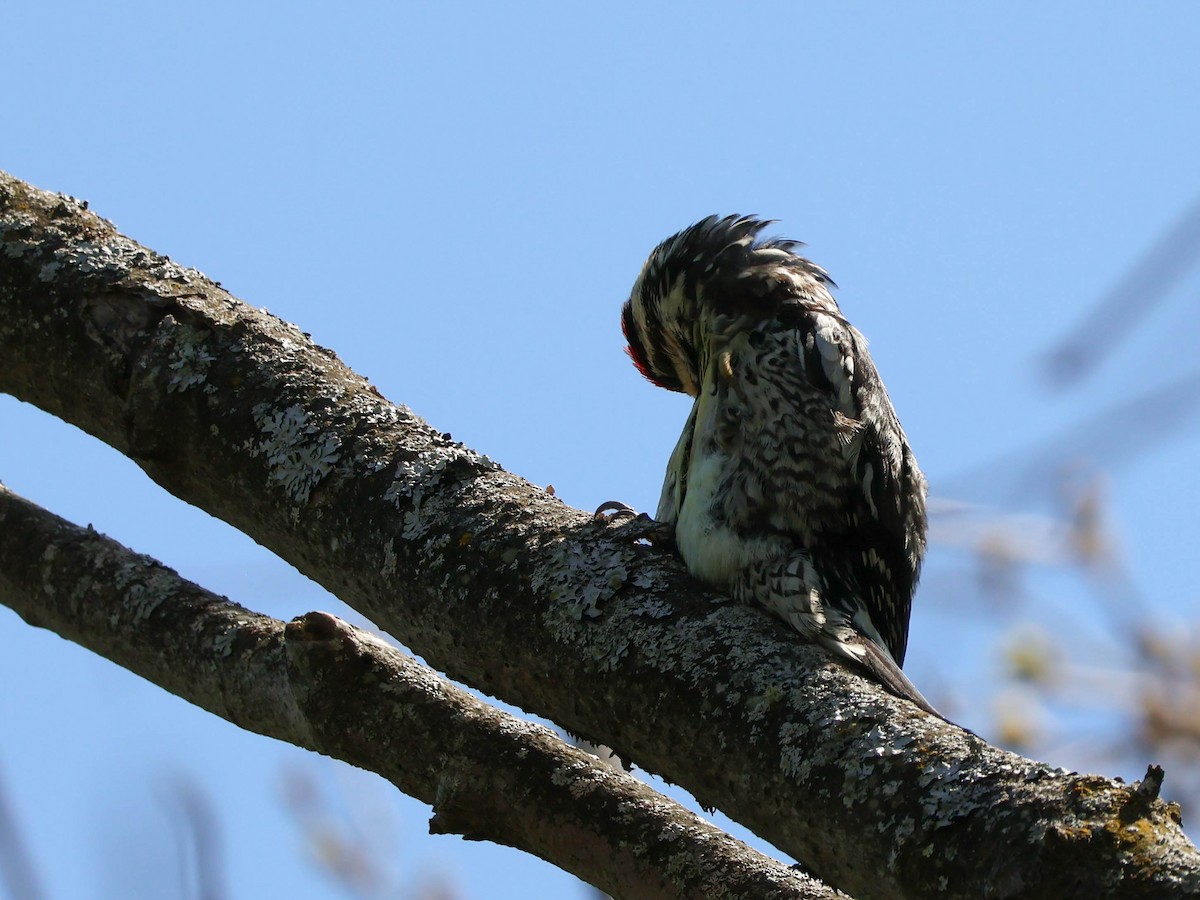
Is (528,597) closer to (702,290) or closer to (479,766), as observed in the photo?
(479,766)

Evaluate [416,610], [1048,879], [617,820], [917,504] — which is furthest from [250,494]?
[917,504]

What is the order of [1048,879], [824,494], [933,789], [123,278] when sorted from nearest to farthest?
[1048,879], [933,789], [123,278], [824,494]

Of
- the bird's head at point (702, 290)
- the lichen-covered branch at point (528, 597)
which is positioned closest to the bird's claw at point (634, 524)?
the lichen-covered branch at point (528, 597)

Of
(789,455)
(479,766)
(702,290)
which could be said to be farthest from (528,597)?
(702,290)

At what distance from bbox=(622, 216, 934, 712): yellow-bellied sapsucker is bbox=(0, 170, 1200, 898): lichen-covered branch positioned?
0.53 m

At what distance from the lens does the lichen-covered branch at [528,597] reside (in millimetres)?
1283

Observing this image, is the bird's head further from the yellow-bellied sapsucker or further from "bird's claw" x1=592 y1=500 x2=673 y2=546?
"bird's claw" x1=592 y1=500 x2=673 y2=546

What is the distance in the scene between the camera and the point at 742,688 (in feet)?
5.27

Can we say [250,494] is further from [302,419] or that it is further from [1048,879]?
[1048,879]

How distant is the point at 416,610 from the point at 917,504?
158cm

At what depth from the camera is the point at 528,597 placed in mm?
1807

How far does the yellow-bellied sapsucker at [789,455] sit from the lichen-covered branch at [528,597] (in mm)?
525

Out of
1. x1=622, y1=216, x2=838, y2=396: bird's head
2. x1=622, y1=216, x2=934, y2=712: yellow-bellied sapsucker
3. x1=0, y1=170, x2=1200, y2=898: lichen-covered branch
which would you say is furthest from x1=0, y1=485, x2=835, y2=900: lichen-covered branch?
x1=622, y1=216, x2=838, y2=396: bird's head

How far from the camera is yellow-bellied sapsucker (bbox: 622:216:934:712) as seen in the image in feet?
8.14
